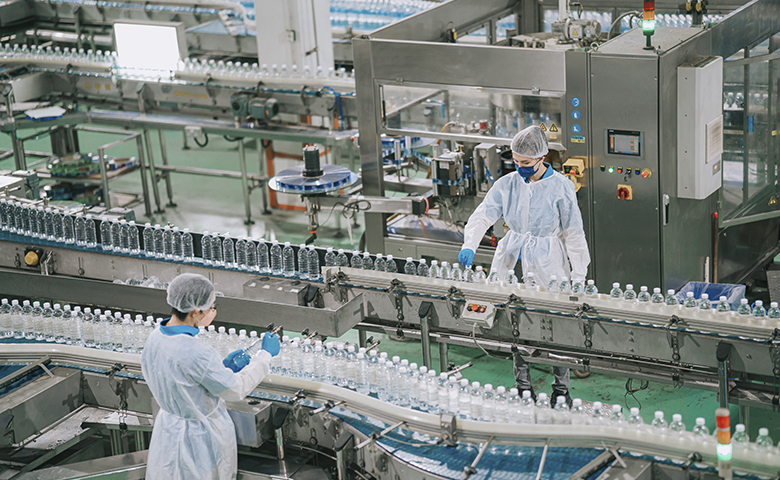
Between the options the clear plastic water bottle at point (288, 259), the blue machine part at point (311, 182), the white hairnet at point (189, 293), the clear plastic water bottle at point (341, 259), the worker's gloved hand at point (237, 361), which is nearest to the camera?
the white hairnet at point (189, 293)

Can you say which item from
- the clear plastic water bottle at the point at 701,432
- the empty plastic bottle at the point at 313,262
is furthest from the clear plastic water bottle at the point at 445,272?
the clear plastic water bottle at the point at 701,432

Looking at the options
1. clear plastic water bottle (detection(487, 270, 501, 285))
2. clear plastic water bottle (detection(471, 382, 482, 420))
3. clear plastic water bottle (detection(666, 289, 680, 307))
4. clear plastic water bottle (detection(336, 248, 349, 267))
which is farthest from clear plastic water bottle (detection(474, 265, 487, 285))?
clear plastic water bottle (detection(471, 382, 482, 420))

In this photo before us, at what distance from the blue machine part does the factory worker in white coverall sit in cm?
149

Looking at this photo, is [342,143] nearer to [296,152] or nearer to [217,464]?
[296,152]

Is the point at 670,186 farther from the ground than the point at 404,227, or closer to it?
farther from the ground

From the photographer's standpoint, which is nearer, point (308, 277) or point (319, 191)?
point (308, 277)

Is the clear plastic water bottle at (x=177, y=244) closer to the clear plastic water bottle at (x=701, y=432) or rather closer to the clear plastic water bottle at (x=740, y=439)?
the clear plastic water bottle at (x=701, y=432)

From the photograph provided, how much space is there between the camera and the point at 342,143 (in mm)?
7398

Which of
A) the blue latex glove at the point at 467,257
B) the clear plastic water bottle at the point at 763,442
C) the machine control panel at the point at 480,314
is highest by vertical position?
the blue latex glove at the point at 467,257

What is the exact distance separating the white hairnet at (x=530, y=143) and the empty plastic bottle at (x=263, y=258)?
1.46 meters

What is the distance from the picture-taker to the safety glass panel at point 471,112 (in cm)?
581

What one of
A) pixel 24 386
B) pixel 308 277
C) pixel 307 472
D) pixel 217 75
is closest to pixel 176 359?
pixel 307 472

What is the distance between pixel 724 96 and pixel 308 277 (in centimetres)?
286

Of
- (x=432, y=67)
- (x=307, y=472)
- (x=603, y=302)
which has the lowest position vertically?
(x=307, y=472)
